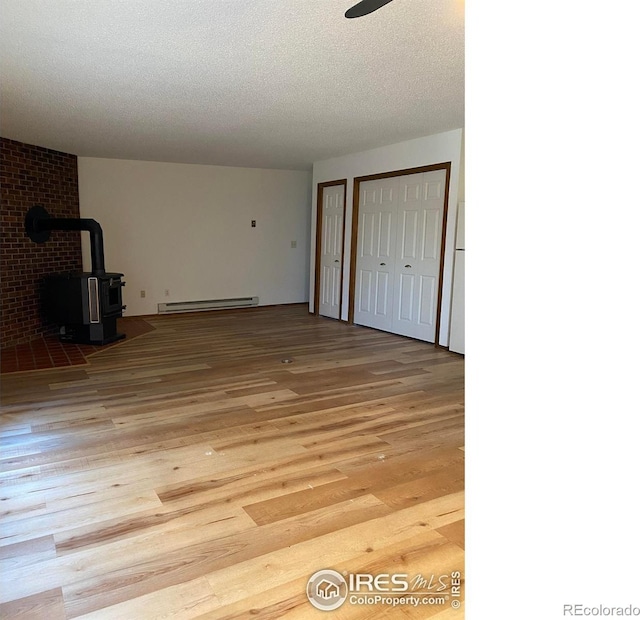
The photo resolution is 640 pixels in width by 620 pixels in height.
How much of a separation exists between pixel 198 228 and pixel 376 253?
293cm

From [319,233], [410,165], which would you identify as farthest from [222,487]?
[319,233]

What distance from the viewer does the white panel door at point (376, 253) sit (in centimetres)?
615

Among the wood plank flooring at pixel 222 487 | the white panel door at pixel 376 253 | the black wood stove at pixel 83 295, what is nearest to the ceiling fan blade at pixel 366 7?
the wood plank flooring at pixel 222 487

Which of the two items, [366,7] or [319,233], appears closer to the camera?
[366,7]

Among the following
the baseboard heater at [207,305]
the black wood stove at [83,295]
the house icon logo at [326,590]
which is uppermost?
the black wood stove at [83,295]

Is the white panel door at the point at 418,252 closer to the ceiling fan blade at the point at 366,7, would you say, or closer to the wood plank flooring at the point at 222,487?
the wood plank flooring at the point at 222,487

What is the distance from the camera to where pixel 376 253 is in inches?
253

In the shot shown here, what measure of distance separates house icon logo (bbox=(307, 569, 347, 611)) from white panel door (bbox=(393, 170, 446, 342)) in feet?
13.4

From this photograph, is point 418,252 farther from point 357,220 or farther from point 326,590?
point 326,590
